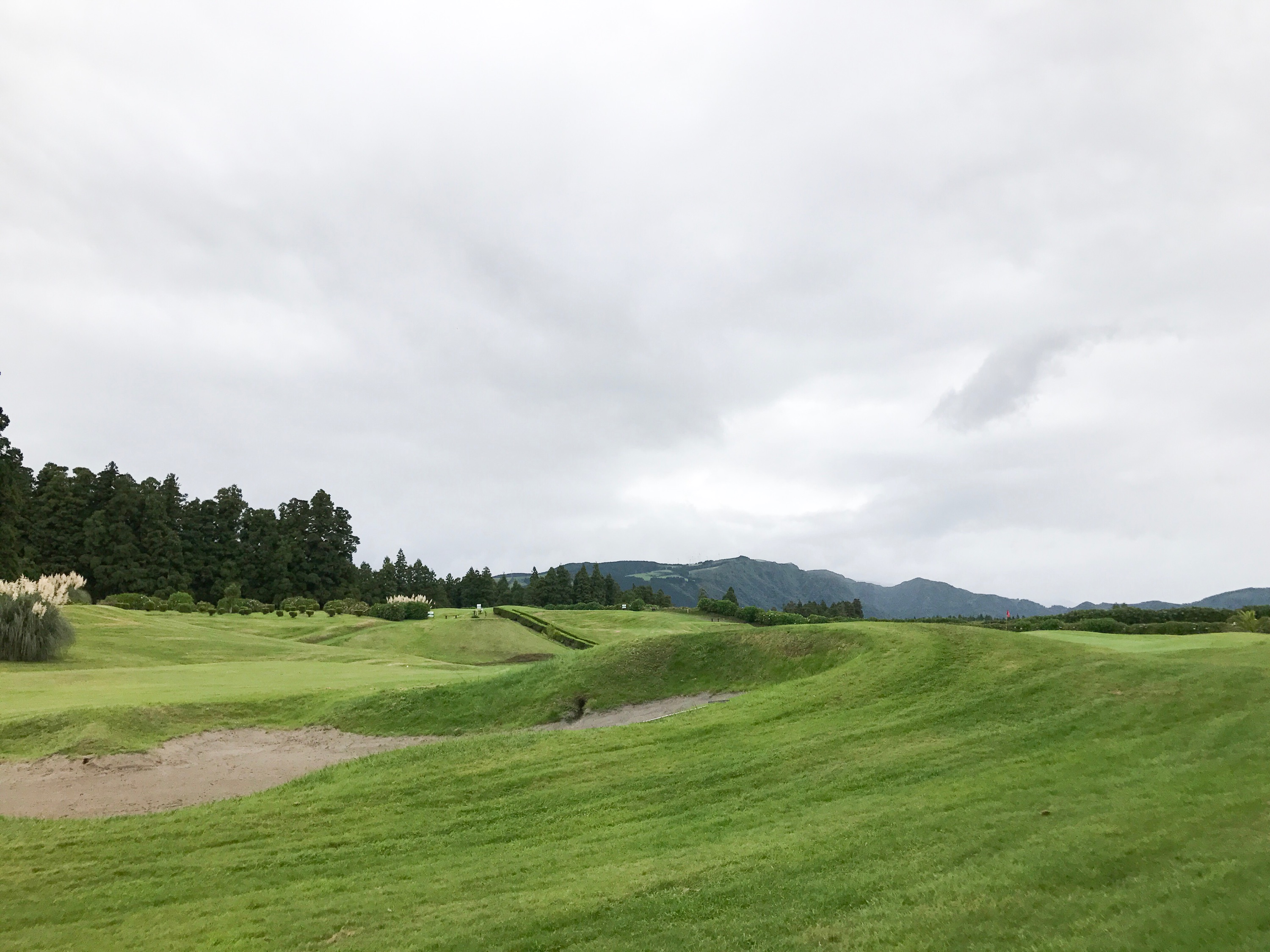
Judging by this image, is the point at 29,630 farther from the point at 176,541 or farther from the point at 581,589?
the point at 581,589

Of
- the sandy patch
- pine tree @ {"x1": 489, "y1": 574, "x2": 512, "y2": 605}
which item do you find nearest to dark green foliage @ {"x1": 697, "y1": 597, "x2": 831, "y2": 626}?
the sandy patch

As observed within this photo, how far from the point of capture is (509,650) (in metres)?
48.3

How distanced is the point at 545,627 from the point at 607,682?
33506mm

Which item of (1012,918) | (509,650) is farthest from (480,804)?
(509,650)

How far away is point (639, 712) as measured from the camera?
20.3 metres

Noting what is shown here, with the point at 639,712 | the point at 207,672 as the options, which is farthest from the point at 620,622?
the point at 639,712

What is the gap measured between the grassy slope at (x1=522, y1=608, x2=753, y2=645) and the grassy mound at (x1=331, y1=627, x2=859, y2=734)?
2642cm

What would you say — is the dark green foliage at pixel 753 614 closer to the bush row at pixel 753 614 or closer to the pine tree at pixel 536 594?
the bush row at pixel 753 614

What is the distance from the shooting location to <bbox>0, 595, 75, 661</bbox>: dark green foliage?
3022cm

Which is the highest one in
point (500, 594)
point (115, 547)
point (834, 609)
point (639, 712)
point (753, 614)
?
point (115, 547)

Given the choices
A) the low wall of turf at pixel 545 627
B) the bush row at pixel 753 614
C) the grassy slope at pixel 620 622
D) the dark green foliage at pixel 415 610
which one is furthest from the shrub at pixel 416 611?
the bush row at pixel 753 614

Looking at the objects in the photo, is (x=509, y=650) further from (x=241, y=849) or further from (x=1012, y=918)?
(x=1012, y=918)

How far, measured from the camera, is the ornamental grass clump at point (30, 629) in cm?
3023

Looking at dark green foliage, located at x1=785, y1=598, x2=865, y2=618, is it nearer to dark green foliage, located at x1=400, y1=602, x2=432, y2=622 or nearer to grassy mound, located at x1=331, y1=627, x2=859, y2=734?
dark green foliage, located at x1=400, y1=602, x2=432, y2=622
